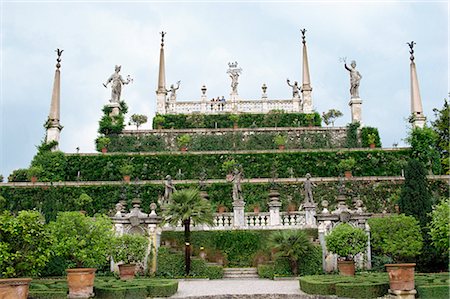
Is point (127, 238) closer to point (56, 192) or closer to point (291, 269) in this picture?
point (291, 269)

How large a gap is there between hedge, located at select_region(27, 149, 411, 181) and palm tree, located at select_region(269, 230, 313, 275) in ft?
43.0

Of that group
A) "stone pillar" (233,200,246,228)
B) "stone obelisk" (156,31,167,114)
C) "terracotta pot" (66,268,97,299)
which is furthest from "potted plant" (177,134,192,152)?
"terracotta pot" (66,268,97,299)

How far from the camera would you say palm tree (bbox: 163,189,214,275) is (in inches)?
789

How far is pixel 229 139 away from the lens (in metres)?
37.9

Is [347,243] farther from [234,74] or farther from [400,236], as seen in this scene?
[234,74]

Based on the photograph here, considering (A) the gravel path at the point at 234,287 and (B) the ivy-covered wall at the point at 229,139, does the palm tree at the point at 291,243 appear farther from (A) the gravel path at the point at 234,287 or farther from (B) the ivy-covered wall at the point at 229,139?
(B) the ivy-covered wall at the point at 229,139

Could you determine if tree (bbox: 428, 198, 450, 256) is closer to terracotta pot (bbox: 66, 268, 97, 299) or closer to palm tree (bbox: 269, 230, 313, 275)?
palm tree (bbox: 269, 230, 313, 275)

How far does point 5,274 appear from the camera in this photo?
513 inches

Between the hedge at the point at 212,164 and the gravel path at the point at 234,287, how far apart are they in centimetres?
1428

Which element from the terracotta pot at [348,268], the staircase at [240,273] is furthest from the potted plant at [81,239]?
the terracotta pot at [348,268]

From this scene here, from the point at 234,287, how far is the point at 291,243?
11.9 feet

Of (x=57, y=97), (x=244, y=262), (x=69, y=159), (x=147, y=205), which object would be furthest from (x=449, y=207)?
(x=57, y=97)

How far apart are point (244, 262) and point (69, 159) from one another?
17.1 meters

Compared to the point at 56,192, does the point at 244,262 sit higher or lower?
lower
